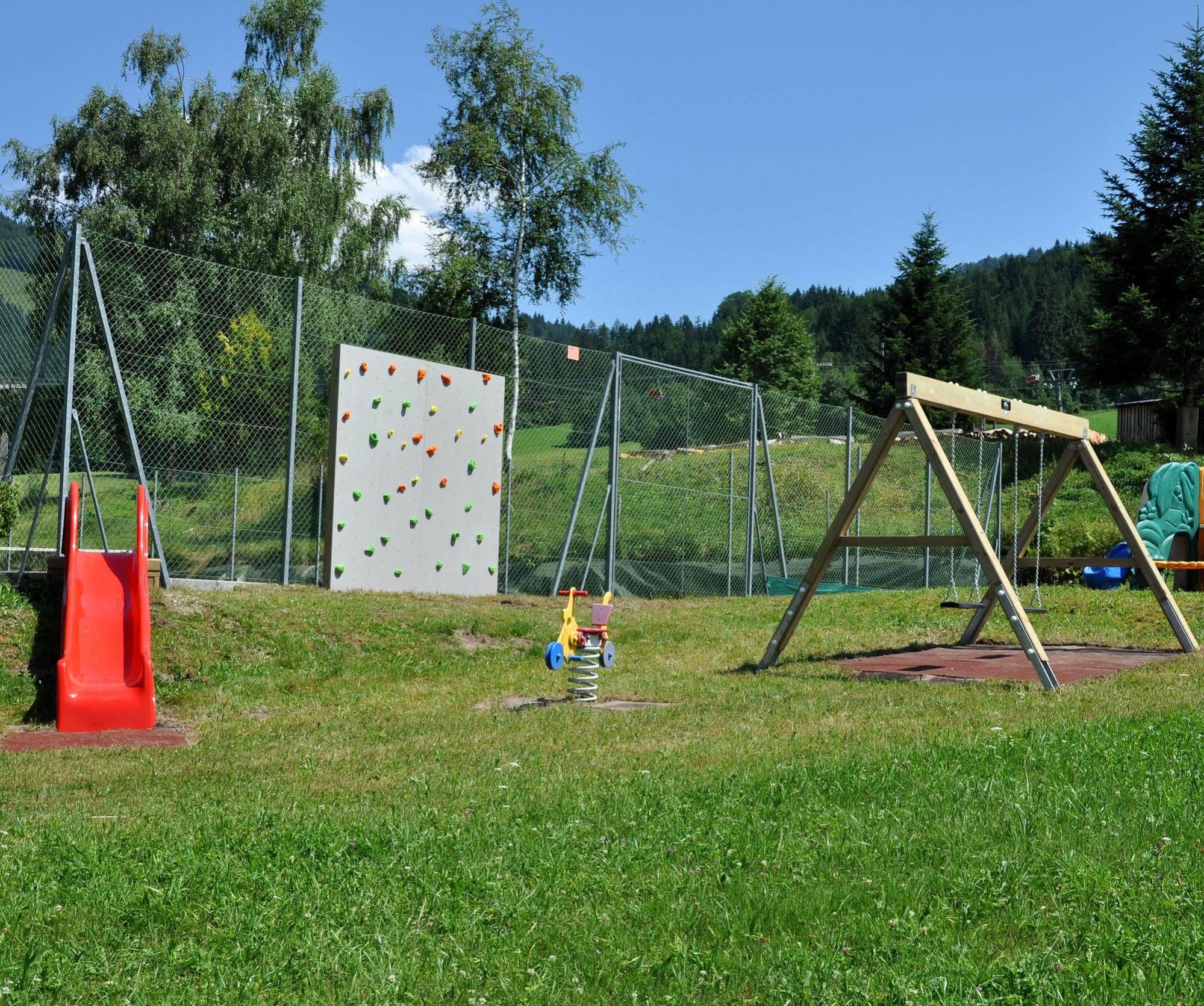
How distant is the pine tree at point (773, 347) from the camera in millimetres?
60406

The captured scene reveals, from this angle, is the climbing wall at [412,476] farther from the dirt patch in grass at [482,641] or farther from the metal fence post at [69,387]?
the metal fence post at [69,387]

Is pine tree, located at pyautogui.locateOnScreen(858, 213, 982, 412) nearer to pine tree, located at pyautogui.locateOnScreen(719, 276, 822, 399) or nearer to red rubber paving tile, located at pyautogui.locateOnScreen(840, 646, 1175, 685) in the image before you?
pine tree, located at pyautogui.locateOnScreen(719, 276, 822, 399)

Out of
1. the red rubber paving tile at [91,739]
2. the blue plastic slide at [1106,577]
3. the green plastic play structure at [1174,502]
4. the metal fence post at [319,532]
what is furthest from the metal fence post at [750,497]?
the red rubber paving tile at [91,739]

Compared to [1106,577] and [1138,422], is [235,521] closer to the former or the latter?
[1106,577]

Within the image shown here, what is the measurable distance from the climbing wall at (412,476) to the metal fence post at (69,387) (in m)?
2.56

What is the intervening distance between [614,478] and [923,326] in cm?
3440

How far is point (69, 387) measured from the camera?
8695mm

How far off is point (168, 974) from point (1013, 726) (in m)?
4.60

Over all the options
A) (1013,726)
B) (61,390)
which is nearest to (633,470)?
(61,390)

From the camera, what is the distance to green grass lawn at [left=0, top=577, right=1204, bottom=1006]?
2.83 m

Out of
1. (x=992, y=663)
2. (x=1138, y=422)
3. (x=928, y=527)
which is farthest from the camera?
(x=1138, y=422)

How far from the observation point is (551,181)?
81.1 ft


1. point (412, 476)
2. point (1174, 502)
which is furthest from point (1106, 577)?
point (412, 476)

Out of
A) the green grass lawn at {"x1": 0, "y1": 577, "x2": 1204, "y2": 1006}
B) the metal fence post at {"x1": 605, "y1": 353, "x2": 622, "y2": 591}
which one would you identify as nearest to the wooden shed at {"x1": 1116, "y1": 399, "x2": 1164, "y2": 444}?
the metal fence post at {"x1": 605, "y1": 353, "x2": 622, "y2": 591}
